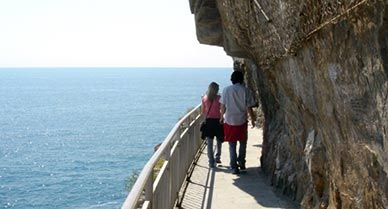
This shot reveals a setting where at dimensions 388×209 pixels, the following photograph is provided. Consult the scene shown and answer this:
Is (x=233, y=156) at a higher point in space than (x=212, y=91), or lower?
lower

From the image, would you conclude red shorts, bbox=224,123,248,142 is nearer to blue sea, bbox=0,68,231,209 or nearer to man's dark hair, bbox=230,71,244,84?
man's dark hair, bbox=230,71,244,84

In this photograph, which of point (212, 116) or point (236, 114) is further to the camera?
point (212, 116)

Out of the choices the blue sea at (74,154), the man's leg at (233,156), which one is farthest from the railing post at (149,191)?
the blue sea at (74,154)

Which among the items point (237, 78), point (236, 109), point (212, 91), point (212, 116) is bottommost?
point (212, 116)

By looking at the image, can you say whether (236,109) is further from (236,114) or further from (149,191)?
(149,191)

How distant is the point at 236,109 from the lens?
10.1 metres

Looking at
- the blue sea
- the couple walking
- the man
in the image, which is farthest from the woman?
the blue sea

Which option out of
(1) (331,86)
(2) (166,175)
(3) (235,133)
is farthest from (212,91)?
(1) (331,86)

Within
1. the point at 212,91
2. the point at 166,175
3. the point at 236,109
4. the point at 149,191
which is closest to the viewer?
the point at 149,191

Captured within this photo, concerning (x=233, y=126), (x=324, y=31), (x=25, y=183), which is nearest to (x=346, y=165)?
(x=324, y=31)

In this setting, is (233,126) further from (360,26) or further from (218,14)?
(360,26)

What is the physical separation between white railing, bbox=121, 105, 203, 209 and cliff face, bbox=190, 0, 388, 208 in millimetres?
1719

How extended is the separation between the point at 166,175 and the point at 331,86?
8.77 feet

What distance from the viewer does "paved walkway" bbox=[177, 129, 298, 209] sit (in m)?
8.30
